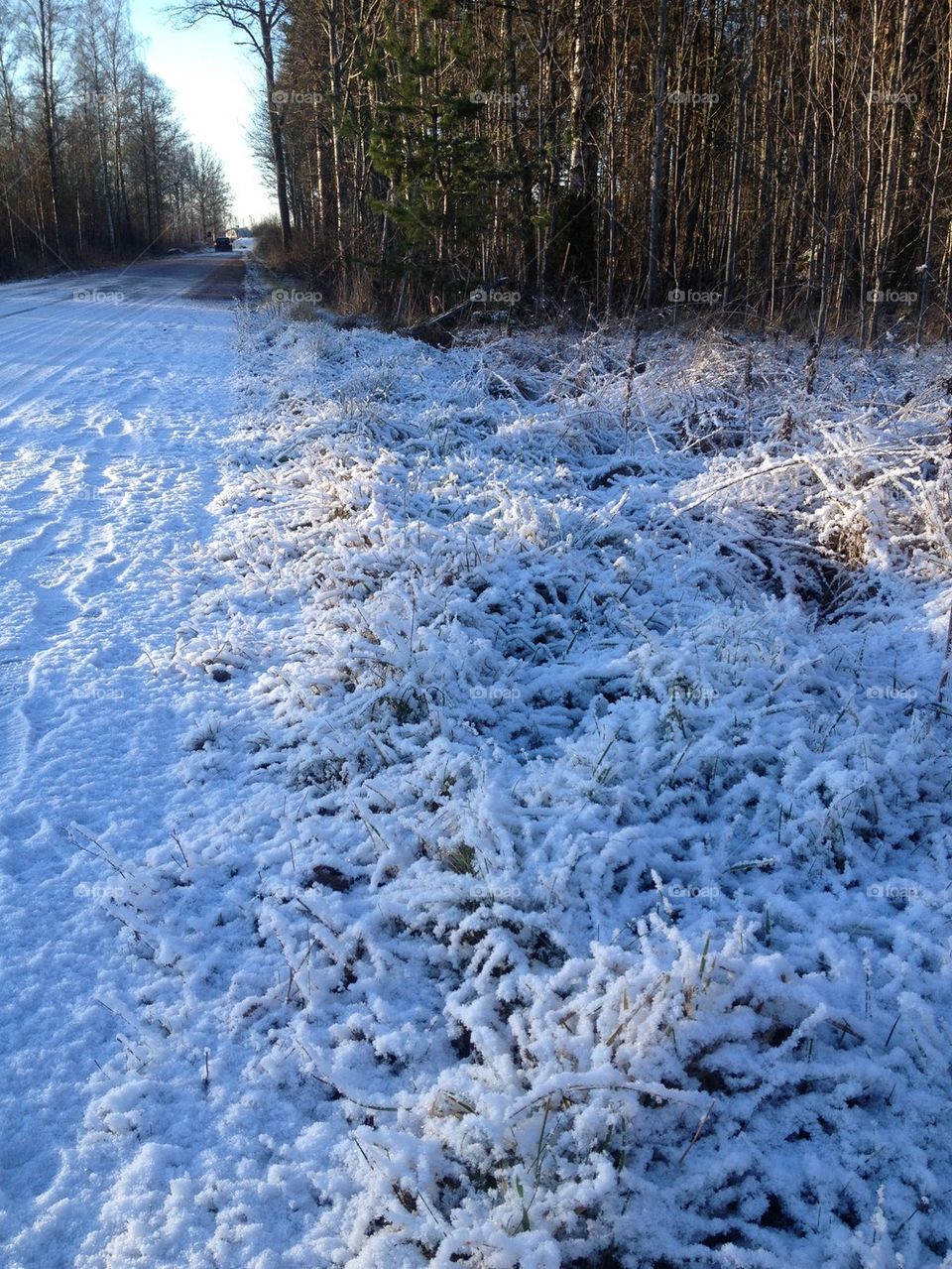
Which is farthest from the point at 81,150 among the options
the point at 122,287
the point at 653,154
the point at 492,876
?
the point at 492,876

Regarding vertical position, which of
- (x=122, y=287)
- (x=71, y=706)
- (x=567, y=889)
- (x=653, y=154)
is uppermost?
(x=653, y=154)

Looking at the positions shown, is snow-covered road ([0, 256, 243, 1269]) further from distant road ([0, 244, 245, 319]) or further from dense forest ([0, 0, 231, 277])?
dense forest ([0, 0, 231, 277])

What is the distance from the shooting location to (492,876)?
108 inches

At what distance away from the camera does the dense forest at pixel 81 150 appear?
112 ft

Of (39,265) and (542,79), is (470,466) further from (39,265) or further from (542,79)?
(39,265)

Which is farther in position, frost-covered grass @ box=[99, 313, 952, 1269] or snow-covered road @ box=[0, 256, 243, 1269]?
snow-covered road @ box=[0, 256, 243, 1269]

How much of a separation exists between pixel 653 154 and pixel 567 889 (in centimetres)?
1635

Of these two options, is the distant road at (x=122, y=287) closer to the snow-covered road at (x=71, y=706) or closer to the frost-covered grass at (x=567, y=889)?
the snow-covered road at (x=71, y=706)

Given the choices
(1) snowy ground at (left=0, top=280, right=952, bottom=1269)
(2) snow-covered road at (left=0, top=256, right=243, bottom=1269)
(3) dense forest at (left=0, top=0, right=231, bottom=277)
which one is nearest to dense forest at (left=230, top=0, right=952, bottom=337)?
(2) snow-covered road at (left=0, top=256, right=243, bottom=1269)

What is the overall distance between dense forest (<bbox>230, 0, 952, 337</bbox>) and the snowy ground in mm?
7064

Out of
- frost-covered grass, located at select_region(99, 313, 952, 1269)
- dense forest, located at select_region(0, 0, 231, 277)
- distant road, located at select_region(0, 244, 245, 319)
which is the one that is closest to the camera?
frost-covered grass, located at select_region(99, 313, 952, 1269)

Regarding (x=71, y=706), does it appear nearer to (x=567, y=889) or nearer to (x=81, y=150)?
(x=567, y=889)

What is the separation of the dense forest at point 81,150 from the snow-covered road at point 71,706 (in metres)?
25.0

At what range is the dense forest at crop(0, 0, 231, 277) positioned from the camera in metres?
34.2
